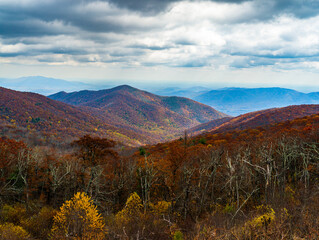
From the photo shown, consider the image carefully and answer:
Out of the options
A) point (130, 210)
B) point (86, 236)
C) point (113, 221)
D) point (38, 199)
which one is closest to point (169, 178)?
point (130, 210)

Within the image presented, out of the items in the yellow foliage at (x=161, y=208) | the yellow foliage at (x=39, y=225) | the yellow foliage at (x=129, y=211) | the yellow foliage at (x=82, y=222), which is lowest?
the yellow foliage at (x=39, y=225)

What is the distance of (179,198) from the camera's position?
1148 inches

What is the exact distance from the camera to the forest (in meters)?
→ 14.2

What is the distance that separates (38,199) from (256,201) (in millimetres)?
35448

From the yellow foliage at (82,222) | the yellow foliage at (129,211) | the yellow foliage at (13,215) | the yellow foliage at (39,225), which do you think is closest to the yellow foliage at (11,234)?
the yellow foliage at (82,222)

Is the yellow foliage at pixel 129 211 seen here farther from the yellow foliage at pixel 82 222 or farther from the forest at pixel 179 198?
the yellow foliage at pixel 82 222

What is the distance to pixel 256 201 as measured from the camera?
2492cm

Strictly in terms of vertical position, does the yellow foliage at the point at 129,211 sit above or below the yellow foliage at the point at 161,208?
above

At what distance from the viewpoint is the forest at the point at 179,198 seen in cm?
1418

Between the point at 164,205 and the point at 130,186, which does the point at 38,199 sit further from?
the point at 164,205

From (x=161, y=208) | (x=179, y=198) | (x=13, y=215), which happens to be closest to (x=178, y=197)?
(x=161, y=208)

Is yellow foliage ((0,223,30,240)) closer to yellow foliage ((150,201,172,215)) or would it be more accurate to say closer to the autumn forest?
the autumn forest

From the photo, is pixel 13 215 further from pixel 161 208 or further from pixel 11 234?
pixel 161 208

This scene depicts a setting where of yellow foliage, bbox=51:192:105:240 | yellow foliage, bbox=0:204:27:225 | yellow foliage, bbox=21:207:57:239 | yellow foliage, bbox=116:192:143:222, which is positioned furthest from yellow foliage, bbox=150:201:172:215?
yellow foliage, bbox=0:204:27:225
